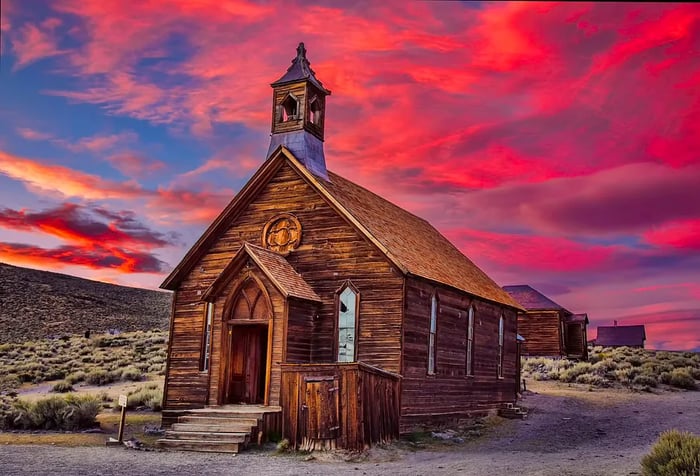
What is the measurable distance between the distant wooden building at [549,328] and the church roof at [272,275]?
32.5m

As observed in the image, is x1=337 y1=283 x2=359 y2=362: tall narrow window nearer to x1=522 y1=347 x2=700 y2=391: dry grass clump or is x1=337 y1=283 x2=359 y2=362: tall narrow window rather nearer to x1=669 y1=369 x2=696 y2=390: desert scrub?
x1=522 y1=347 x2=700 y2=391: dry grass clump

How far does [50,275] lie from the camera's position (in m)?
83.2

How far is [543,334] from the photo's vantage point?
5091cm

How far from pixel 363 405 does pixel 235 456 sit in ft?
10.5

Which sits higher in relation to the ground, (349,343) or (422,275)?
(422,275)

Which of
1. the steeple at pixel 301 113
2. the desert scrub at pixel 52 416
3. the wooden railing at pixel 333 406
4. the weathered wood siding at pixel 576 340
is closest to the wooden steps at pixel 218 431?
the wooden railing at pixel 333 406

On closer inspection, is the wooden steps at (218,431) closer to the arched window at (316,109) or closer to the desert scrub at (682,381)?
the arched window at (316,109)

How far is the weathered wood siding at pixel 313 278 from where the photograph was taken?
19766 millimetres

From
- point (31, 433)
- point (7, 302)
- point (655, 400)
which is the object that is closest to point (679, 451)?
point (31, 433)

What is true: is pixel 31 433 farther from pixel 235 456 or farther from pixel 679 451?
pixel 679 451

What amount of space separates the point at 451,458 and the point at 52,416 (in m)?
12.6

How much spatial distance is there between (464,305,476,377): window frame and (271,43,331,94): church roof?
9.53m

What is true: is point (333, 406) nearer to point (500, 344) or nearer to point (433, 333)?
point (433, 333)

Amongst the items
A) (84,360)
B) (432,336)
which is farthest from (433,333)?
(84,360)
